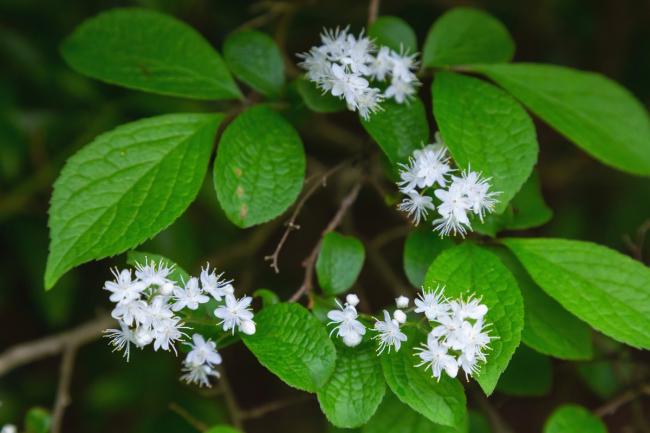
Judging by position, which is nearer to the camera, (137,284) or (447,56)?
(137,284)

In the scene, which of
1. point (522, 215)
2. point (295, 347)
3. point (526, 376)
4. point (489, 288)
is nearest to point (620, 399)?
point (526, 376)

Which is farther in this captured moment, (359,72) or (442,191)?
(359,72)

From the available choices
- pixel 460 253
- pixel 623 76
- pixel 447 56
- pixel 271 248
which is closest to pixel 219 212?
pixel 271 248

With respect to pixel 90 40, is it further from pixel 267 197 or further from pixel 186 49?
pixel 267 197

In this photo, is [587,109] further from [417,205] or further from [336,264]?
[336,264]

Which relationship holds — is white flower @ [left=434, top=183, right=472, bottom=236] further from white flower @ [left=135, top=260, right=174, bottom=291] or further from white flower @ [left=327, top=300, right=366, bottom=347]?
white flower @ [left=135, top=260, right=174, bottom=291]

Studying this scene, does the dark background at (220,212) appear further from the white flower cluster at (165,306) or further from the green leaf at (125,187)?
the white flower cluster at (165,306)

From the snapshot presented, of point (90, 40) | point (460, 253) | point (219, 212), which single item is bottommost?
point (219, 212)

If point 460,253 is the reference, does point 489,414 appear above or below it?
below
